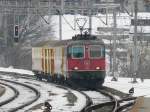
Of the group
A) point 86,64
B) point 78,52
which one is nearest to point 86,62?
point 86,64

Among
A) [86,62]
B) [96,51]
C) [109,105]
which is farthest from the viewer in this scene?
[96,51]

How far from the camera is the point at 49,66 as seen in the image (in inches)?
1544

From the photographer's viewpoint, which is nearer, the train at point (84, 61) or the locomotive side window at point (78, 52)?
Answer: the train at point (84, 61)

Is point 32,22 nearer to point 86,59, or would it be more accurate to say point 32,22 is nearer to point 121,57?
point 121,57

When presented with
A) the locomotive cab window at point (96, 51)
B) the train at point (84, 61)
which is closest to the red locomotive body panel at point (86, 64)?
the train at point (84, 61)

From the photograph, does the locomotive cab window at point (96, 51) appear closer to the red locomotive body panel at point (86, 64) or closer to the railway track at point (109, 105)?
the red locomotive body panel at point (86, 64)

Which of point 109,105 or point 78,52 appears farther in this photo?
point 78,52

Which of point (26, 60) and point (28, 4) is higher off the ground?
point (28, 4)

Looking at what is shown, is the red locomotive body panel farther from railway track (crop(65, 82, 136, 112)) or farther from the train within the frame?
railway track (crop(65, 82, 136, 112))

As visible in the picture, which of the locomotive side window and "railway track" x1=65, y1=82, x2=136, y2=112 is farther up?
the locomotive side window

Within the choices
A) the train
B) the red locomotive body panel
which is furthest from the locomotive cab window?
the red locomotive body panel

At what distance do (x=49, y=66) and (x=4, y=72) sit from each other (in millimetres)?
17546

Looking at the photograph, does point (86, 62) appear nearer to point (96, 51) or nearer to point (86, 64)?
point (86, 64)

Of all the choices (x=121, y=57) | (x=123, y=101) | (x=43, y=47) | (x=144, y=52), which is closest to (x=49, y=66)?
(x=43, y=47)
